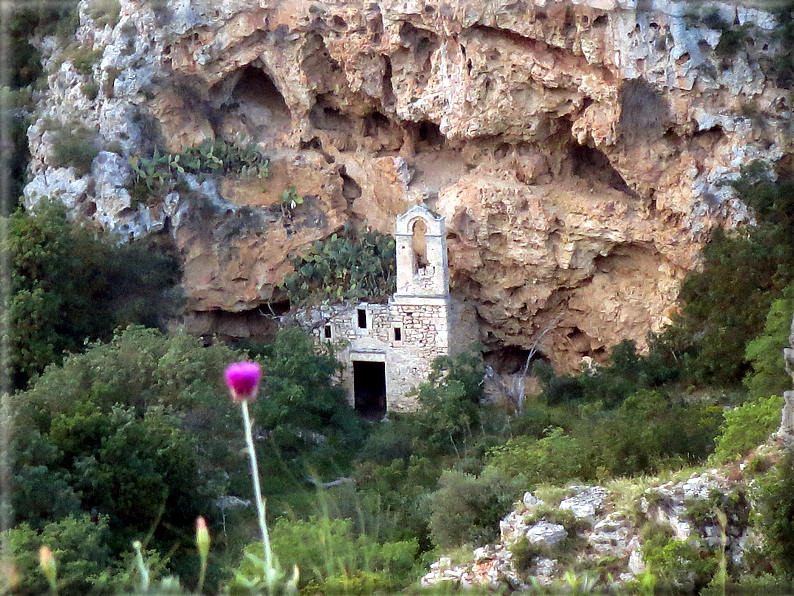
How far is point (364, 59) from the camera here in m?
26.8

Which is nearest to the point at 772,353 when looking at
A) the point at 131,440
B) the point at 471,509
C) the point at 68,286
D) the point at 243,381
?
the point at 471,509

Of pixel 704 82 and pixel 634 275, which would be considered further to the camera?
pixel 634 275

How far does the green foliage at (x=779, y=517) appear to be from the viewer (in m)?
12.6

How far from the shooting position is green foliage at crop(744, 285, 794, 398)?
1984 cm

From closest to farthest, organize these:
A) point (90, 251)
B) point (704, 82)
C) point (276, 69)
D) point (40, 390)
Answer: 1. point (40, 390)
2. point (704, 82)
3. point (90, 251)
4. point (276, 69)

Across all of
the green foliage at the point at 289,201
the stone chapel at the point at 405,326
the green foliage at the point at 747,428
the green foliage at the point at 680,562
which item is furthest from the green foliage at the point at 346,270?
the green foliage at the point at 680,562

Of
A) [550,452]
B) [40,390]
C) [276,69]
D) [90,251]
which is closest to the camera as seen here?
[550,452]

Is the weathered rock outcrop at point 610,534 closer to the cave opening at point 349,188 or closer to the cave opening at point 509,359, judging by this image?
the cave opening at point 509,359

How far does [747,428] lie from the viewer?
16172mm

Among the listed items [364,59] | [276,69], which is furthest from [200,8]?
[364,59]

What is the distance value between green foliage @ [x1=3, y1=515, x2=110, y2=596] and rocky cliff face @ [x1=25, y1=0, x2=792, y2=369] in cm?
1215

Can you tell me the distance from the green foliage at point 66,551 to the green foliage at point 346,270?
10528mm

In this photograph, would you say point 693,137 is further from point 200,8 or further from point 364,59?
point 200,8

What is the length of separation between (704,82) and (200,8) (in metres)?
12.0
